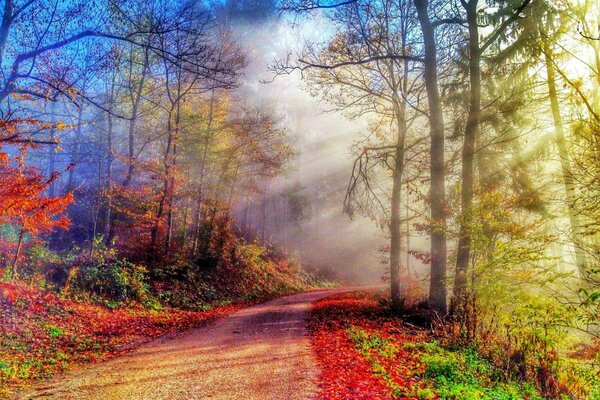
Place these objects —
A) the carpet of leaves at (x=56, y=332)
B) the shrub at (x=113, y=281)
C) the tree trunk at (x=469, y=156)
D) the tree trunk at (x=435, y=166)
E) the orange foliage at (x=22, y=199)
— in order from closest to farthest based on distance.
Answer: the carpet of leaves at (x=56, y=332) < the orange foliage at (x=22, y=199) < the tree trunk at (x=469, y=156) < the tree trunk at (x=435, y=166) < the shrub at (x=113, y=281)

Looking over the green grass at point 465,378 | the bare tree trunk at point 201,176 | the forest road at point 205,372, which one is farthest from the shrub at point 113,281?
the green grass at point 465,378

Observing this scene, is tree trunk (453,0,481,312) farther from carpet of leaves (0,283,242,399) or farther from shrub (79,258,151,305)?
shrub (79,258,151,305)

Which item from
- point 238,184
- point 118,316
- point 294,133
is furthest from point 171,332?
point 294,133

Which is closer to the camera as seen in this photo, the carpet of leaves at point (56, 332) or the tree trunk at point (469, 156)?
the carpet of leaves at point (56, 332)

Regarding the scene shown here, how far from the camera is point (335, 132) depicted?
4309 centimetres

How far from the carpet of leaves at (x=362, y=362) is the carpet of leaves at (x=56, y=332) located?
14.2 feet

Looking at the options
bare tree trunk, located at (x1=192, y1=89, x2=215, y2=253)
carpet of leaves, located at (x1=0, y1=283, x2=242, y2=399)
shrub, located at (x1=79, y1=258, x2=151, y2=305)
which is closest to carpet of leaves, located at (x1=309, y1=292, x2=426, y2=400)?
carpet of leaves, located at (x1=0, y1=283, x2=242, y2=399)

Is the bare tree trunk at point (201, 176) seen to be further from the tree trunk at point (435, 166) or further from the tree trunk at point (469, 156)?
the tree trunk at point (469, 156)

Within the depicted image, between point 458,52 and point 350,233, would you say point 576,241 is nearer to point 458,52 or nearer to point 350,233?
point 458,52

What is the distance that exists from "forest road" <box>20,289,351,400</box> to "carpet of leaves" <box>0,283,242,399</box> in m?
0.59


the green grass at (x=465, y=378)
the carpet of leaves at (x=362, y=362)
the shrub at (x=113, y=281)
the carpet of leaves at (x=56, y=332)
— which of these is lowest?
the green grass at (x=465, y=378)

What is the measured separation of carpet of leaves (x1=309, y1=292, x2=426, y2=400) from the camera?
5.66m

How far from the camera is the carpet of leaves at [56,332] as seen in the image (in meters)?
6.77

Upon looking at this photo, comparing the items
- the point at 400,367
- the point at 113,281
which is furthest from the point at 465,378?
the point at 113,281
